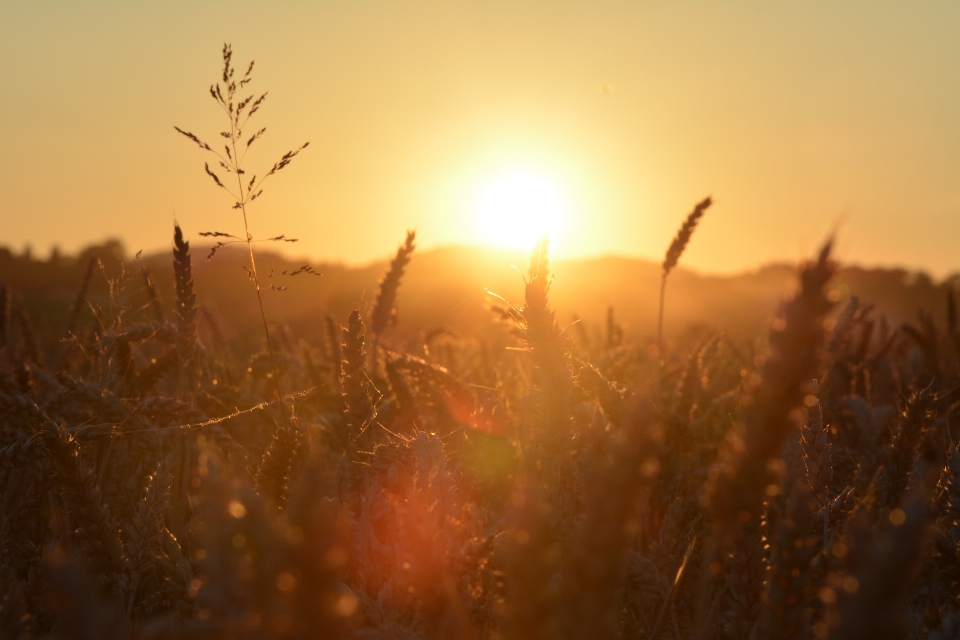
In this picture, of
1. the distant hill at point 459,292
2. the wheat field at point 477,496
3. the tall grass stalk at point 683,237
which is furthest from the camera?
the distant hill at point 459,292

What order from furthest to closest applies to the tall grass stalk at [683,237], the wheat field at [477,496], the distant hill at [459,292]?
the distant hill at [459,292] < the tall grass stalk at [683,237] < the wheat field at [477,496]

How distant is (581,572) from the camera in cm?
81

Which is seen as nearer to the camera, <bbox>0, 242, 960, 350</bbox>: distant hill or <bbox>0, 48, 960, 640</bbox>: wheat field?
<bbox>0, 48, 960, 640</bbox>: wheat field

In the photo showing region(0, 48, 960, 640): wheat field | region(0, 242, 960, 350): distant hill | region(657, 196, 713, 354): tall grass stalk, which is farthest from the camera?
region(0, 242, 960, 350): distant hill

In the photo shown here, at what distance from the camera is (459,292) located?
37.2 meters

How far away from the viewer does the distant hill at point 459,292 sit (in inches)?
307

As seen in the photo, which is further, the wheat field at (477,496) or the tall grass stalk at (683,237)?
the tall grass stalk at (683,237)

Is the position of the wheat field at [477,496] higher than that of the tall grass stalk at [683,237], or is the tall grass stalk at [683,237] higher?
the tall grass stalk at [683,237]

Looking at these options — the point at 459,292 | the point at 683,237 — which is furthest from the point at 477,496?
the point at 459,292

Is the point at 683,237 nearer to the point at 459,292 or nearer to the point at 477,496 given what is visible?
the point at 477,496

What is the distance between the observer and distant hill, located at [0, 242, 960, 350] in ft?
25.6

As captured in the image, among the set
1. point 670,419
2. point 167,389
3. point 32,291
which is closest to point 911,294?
point 670,419

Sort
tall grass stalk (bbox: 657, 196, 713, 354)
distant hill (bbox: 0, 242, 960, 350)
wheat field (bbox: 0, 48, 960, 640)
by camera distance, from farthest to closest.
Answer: distant hill (bbox: 0, 242, 960, 350), tall grass stalk (bbox: 657, 196, 713, 354), wheat field (bbox: 0, 48, 960, 640)

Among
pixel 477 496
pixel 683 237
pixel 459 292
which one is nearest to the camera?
pixel 477 496
